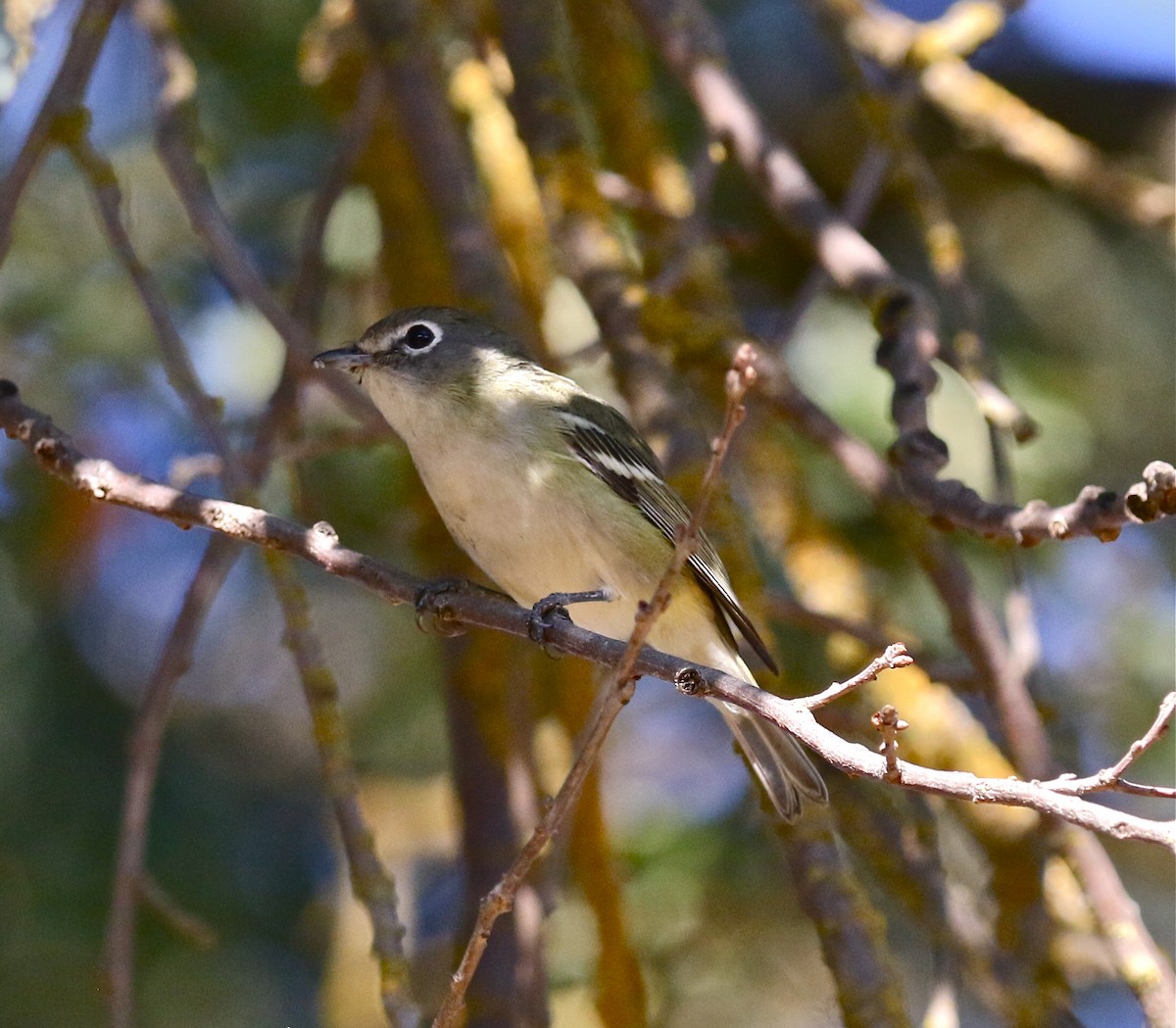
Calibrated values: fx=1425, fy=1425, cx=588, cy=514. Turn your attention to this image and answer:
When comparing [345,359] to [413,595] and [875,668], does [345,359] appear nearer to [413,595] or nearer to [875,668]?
[413,595]

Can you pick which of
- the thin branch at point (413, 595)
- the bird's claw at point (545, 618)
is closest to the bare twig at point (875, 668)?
the thin branch at point (413, 595)

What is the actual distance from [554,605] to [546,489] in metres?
0.50

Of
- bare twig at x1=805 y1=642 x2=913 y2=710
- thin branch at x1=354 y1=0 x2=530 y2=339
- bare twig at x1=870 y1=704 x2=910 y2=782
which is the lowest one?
bare twig at x1=870 y1=704 x2=910 y2=782

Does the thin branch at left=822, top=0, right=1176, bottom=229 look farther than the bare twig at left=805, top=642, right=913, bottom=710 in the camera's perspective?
Yes

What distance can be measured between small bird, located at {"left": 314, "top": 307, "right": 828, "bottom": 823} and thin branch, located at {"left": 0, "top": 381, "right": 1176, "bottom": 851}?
0.68m

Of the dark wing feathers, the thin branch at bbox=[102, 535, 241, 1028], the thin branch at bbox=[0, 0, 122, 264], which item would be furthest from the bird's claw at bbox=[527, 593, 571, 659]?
the thin branch at bbox=[0, 0, 122, 264]

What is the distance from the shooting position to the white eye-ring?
137 inches

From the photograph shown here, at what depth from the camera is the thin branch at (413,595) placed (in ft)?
5.08

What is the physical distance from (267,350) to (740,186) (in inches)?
72.5

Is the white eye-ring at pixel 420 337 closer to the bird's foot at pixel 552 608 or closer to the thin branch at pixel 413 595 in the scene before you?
the bird's foot at pixel 552 608

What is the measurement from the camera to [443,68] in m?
4.04

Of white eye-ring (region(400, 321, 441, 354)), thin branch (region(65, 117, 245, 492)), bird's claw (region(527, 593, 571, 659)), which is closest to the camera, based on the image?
bird's claw (region(527, 593, 571, 659))

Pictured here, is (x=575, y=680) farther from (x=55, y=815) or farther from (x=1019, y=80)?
(x=1019, y=80)

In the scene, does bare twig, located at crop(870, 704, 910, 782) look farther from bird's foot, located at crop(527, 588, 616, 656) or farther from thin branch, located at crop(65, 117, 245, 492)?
thin branch, located at crop(65, 117, 245, 492)
